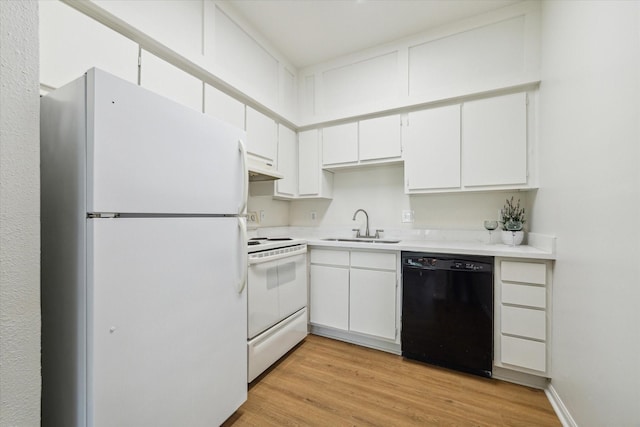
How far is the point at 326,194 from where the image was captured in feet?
9.92

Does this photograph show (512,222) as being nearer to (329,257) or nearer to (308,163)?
(329,257)

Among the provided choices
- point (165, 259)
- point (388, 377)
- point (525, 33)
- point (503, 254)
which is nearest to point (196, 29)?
point (165, 259)

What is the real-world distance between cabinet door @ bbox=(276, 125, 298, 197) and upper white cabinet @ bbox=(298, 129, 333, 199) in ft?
0.20

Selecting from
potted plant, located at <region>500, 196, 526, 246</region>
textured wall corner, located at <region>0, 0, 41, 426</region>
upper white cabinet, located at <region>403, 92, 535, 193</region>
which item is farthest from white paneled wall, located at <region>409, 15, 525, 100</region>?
textured wall corner, located at <region>0, 0, 41, 426</region>

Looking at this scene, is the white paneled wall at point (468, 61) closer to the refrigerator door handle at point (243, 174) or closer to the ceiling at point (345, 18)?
the ceiling at point (345, 18)

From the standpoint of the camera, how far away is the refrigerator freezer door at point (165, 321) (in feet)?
2.98

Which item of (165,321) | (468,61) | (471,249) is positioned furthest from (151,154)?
(468,61)

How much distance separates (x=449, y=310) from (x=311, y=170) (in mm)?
1881

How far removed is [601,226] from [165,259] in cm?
189

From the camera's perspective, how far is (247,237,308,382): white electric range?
1.82 metres

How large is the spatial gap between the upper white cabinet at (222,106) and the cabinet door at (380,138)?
46.6 inches

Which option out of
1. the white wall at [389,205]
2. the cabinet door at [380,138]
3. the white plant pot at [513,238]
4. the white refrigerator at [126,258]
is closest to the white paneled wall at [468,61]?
the cabinet door at [380,138]

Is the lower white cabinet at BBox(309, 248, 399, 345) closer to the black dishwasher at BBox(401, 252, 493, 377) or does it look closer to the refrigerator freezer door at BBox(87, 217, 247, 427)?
the black dishwasher at BBox(401, 252, 493, 377)

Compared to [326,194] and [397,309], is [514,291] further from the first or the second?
[326,194]
